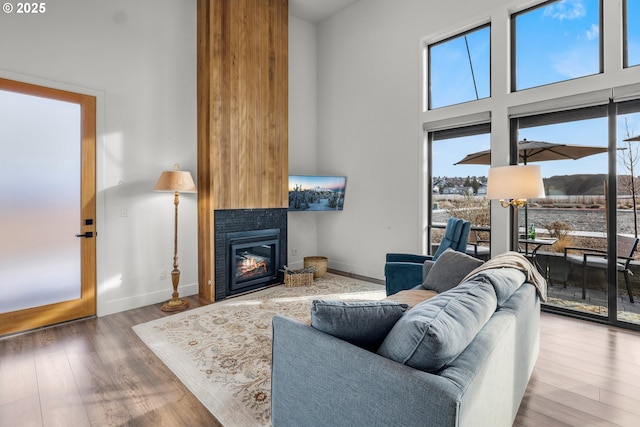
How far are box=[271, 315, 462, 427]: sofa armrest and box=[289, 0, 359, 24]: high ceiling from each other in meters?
5.30

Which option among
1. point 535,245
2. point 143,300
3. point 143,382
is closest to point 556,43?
point 535,245

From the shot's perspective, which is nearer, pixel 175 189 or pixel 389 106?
pixel 175 189

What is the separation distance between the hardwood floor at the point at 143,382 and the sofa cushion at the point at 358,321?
3.60ft

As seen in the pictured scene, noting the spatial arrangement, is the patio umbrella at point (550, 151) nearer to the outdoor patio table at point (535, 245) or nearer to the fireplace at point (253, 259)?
the outdoor patio table at point (535, 245)

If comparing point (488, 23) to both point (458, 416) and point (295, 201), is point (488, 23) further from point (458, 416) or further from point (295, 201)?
point (458, 416)

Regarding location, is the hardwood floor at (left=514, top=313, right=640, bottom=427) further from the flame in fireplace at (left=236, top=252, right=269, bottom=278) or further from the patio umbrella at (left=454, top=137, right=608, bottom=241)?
the flame in fireplace at (left=236, top=252, right=269, bottom=278)

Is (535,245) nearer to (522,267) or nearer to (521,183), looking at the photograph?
(521,183)

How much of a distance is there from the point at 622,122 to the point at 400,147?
7.78 feet

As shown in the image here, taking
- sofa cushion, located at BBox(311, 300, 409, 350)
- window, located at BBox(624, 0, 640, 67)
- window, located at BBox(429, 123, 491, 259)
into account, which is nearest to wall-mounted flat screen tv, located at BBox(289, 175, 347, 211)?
window, located at BBox(429, 123, 491, 259)

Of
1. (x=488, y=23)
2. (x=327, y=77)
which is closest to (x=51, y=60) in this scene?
(x=327, y=77)

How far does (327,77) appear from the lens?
5664mm

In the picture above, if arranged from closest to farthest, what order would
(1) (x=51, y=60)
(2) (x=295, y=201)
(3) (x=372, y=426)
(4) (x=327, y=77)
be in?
(3) (x=372, y=426), (1) (x=51, y=60), (2) (x=295, y=201), (4) (x=327, y=77)

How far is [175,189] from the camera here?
3506 millimetres

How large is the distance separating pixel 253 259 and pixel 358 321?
10.9 ft
